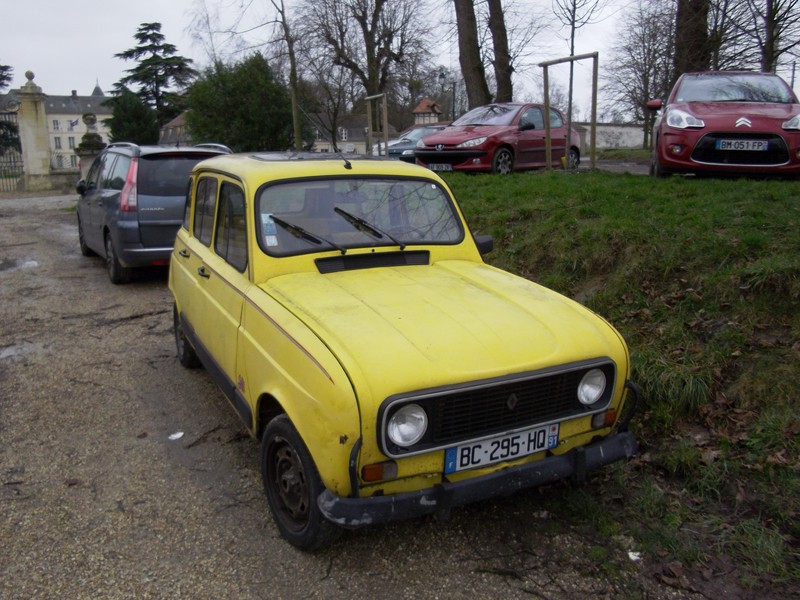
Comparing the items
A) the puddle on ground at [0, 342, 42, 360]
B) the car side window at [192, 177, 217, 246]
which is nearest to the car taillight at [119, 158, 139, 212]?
the puddle on ground at [0, 342, 42, 360]

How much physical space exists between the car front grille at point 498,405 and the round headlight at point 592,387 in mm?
24

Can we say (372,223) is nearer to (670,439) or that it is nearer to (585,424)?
(585,424)

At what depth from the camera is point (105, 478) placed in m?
3.90

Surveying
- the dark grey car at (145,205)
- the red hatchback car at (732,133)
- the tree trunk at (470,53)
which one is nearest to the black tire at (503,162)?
A: the red hatchback car at (732,133)

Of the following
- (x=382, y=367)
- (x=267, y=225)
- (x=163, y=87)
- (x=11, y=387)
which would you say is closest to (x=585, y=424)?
(x=382, y=367)

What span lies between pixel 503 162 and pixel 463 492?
31.4ft

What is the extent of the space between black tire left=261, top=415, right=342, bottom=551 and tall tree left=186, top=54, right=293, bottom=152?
20.9m

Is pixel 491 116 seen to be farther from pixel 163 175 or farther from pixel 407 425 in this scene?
pixel 407 425

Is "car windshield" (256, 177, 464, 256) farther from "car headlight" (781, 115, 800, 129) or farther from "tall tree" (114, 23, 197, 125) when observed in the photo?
"tall tree" (114, 23, 197, 125)

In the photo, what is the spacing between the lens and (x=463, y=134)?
462 inches

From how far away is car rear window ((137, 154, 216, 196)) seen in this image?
8.29 metres

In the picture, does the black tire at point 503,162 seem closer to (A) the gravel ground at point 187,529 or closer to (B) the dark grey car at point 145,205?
(B) the dark grey car at point 145,205

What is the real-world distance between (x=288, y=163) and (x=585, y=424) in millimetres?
2462

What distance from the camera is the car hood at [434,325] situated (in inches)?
111
